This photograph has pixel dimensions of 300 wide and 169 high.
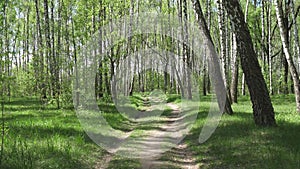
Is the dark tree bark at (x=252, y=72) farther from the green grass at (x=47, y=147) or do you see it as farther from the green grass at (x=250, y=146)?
the green grass at (x=47, y=147)

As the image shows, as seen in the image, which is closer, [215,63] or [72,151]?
[72,151]

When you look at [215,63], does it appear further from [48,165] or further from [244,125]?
[48,165]

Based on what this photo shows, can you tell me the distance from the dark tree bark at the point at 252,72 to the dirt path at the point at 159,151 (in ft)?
8.43

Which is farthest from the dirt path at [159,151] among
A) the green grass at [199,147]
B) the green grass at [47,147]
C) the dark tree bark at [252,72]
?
the dark tree bark at [252,72]

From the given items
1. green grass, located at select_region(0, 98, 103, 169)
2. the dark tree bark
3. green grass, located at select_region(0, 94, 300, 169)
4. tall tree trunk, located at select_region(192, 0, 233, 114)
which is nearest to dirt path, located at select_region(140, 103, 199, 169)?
green grass, located at select_region(0, 94, 300, 169)

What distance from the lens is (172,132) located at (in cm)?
1345

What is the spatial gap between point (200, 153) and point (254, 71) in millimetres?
3053

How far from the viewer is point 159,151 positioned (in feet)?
32.9

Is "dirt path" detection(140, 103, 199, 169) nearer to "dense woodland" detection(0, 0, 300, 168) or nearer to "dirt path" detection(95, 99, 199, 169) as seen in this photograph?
"dirt path" detection(95, 99, 199, 169)

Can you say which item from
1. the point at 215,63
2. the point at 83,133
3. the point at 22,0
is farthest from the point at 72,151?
the point at 22,0

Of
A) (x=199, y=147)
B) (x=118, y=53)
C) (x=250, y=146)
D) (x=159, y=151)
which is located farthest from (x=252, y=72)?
(x=118, y=53)

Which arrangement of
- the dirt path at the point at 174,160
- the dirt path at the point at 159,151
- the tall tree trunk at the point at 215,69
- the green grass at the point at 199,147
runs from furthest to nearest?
the tall tree trunk at the point at 215,69 < the dirt path at the point at 159,151 < the dirt path at the point at 174,160 < the green grass at the point at 199,147

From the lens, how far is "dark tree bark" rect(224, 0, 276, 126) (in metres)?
10.7

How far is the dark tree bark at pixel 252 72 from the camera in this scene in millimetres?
10672
